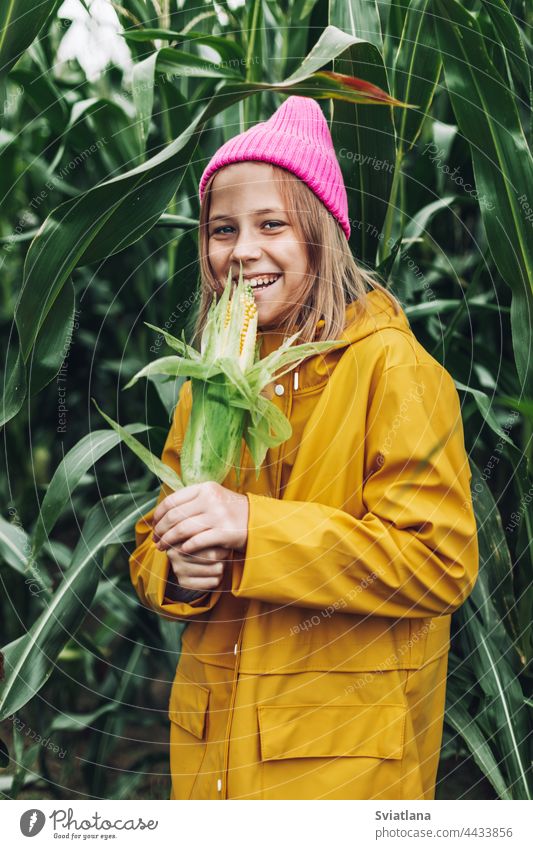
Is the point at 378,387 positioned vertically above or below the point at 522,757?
above

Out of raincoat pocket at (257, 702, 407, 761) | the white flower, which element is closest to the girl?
raincoat pocket at (257, 702, 407, 761)

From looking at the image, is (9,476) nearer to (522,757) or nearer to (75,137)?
(75,137)

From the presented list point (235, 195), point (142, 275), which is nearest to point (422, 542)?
point (235, 195)

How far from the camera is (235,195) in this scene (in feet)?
2.26

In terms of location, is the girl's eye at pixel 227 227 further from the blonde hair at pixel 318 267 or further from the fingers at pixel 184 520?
the fingers at pixel 184 520

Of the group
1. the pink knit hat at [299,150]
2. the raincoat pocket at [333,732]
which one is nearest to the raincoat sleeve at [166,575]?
the raincoat pocket at [333,732]

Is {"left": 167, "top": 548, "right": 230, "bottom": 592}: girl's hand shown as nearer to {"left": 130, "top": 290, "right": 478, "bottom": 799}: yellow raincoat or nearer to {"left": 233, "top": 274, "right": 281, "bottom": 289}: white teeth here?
{"left": 130, "top": 290, "right": 478, "bottom": 799}: yellow raincoat

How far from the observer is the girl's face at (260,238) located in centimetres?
68

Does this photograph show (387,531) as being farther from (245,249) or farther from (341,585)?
(245,249)

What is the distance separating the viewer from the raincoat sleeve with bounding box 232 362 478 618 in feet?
2.06

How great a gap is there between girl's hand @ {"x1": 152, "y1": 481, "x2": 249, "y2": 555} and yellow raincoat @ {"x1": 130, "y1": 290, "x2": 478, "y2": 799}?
0.05 feet

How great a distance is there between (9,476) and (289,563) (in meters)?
0.59

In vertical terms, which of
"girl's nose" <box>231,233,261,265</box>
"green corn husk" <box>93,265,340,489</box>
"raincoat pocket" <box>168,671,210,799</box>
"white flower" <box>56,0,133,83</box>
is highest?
"white flower" <box>56,0,133,83</box>

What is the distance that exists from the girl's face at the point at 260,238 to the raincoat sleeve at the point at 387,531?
0.12 meters
